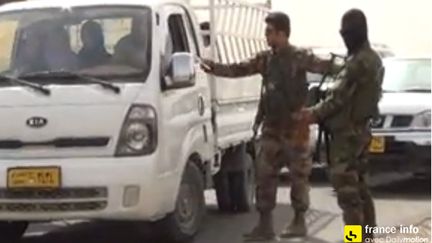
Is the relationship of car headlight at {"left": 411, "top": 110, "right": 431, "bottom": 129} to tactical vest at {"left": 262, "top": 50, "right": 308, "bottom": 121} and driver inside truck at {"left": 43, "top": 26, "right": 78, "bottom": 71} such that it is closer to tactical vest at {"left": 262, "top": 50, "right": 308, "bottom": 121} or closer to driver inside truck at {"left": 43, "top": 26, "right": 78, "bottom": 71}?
tactical vest at {"left": 262, "top": 50, "right": 308, "bottom": 121}

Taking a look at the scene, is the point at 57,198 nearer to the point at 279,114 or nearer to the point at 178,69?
the point at 178,69

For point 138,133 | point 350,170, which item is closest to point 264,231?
point 350,170

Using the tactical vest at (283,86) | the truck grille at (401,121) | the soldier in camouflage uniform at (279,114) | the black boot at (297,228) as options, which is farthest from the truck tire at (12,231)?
the truck grille at (401,121)

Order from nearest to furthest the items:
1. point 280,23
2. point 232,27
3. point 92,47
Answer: point 92,47
point 280,23
point 232,27

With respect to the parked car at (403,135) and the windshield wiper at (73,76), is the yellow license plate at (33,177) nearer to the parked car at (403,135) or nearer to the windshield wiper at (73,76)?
the windshield wiper at (73,76)

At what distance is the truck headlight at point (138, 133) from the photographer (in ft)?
24.8

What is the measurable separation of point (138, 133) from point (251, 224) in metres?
2.47

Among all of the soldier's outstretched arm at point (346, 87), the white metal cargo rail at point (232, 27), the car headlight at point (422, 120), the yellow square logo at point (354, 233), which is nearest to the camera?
the soldier's outstretched arm at point (346, 87)

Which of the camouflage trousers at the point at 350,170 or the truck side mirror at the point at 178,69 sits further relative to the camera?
the truck side mirror at the point at 178,69

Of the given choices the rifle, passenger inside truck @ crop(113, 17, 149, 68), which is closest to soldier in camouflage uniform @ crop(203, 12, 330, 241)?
the rifle

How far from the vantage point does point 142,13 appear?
821 cm

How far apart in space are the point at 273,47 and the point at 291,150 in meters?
0.88

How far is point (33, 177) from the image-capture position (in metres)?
7.55

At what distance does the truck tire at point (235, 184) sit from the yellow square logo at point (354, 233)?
9.11 feet
